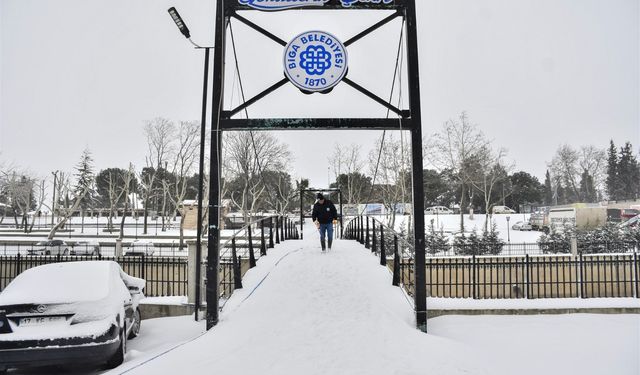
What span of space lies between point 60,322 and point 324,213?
6.96m

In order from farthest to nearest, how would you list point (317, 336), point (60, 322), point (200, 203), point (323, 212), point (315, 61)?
point (323, 212)
point (200, 203)
point (315, 61)
point (317, 336)
point (60, 322)

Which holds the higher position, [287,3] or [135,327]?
[287,3]

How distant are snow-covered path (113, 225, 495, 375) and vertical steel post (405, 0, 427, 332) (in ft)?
1.14

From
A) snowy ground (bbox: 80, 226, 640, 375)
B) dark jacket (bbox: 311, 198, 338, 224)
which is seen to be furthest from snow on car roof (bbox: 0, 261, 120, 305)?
dark jacket (bbox: 311, 198, 338, 224)

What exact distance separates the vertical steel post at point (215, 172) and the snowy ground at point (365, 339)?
0.43 meters

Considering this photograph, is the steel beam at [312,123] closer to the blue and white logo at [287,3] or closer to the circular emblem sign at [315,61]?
the circular emblem sign at [315,61]

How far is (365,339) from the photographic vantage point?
5.48 meters

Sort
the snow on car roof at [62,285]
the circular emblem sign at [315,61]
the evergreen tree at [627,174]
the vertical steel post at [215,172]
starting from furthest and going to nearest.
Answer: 1. the evergreen tree at [627,174]
2. the circular emblem sign at [315,61]
3. the vertical steel post at [215,172]
4. the snow on car roof at [62,285]

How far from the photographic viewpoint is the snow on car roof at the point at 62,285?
5.40 meters

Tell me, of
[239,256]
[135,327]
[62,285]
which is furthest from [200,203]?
[62,285]

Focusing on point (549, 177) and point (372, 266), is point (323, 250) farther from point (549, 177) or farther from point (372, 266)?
point (549, 177)

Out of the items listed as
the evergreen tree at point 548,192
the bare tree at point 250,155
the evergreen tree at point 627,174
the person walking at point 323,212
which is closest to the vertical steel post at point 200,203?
the person walking at point 323,212

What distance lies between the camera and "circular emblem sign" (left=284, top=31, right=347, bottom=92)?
6.86 meters

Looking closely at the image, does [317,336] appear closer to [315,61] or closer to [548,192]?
[315,61]
